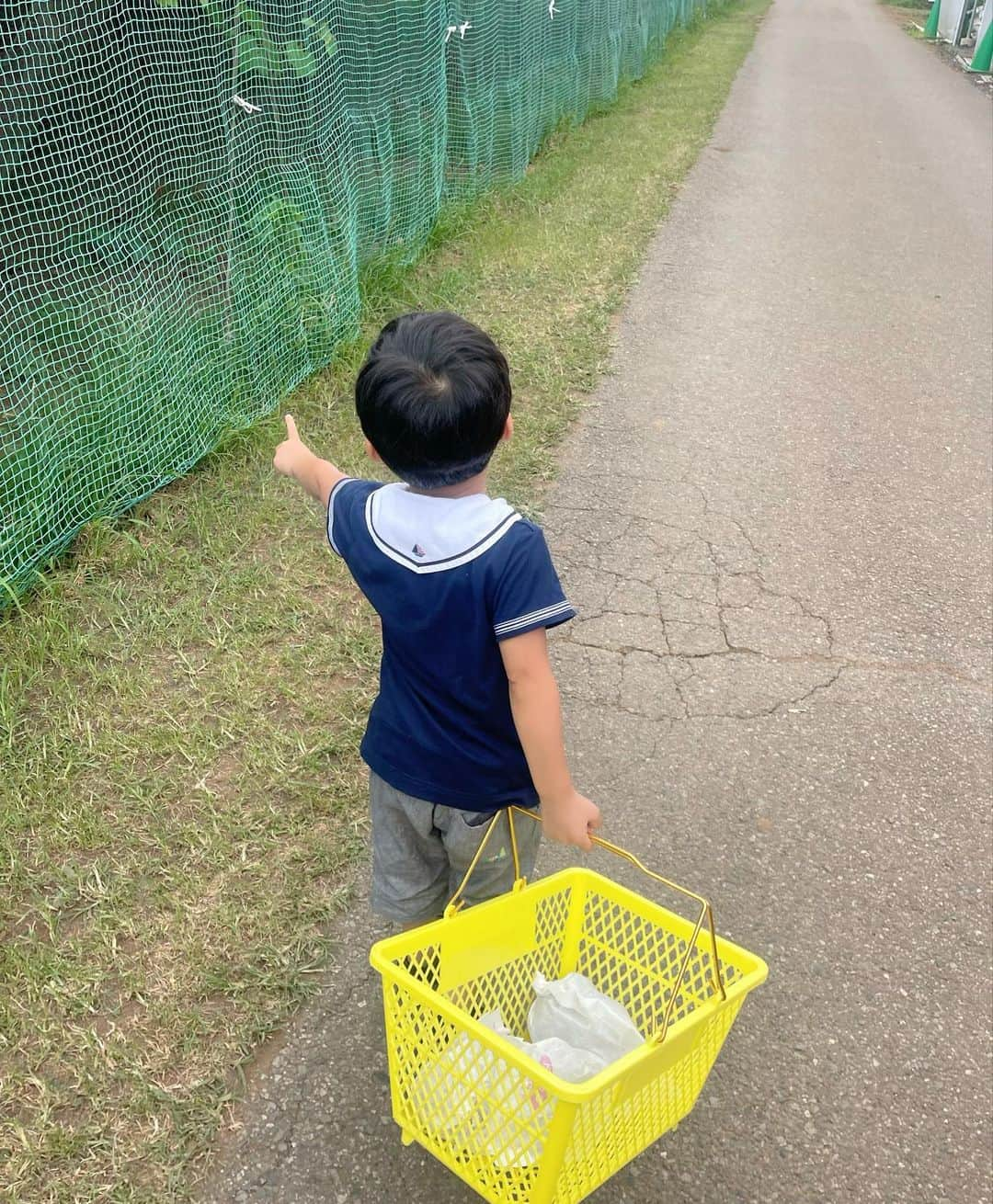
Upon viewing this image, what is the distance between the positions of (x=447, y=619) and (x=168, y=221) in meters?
2.90

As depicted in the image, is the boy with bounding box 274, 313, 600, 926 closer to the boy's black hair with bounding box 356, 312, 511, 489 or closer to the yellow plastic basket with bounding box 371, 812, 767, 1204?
the boy's black hair with bounding box 356, 312, 511, 489

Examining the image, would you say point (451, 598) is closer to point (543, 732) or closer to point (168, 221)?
point (543, 732)

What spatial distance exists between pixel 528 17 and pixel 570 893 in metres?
8.36

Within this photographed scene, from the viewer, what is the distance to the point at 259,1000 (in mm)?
2131

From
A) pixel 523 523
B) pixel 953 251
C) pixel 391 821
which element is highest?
pixel 523 523

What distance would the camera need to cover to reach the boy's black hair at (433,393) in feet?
4.95

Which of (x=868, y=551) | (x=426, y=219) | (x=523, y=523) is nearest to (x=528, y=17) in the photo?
(x=426, y=219)

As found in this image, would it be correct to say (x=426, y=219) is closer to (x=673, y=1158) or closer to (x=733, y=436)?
(x=733, y=436)

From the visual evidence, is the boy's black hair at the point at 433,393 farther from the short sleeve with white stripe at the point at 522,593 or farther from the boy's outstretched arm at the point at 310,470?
the boy's outstretched arm at the point at 310,470

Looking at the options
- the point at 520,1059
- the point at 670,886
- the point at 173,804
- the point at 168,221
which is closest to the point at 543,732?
the point at 670,886

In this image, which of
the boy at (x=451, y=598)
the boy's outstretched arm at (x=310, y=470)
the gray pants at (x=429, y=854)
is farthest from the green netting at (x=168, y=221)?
the boy at (x=451, y=598)

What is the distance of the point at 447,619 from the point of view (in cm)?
162

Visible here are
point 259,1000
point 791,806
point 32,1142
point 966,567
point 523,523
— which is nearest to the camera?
point 523,523

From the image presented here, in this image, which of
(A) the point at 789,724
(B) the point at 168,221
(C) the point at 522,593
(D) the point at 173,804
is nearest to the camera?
(C) the point at 522,593
